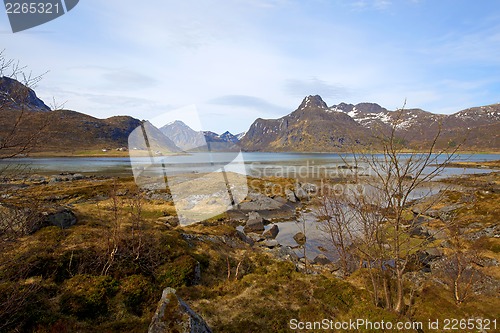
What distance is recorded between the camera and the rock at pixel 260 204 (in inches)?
1777

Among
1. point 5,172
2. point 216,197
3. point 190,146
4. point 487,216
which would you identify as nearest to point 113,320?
point 5,172

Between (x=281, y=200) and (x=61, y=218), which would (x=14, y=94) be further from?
(x=281, y=200)

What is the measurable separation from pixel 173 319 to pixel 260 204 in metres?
39.3

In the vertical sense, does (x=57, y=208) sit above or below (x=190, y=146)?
below

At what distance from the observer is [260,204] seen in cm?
4594

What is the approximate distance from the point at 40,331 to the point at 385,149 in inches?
506

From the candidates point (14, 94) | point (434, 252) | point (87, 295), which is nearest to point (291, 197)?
point (434, 252)

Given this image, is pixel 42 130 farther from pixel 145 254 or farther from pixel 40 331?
pixel 145 254

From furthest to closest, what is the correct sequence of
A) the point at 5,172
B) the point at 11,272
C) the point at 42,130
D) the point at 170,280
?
the point at 170,280, the point at 11,272, the point at 5,172, the point at 42,130

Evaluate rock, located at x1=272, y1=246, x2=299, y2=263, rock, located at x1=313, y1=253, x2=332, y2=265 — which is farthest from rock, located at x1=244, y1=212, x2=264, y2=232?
rock, located at x1=313, y1=253, x2=332, y2=265

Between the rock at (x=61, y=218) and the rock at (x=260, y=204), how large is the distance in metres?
29.9

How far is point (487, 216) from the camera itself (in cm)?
3391

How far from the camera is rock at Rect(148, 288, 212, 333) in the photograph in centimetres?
675

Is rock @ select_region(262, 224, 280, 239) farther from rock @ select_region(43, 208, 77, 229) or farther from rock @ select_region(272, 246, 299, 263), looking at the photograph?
rock @ select_region(43, 208, 77, 229)
